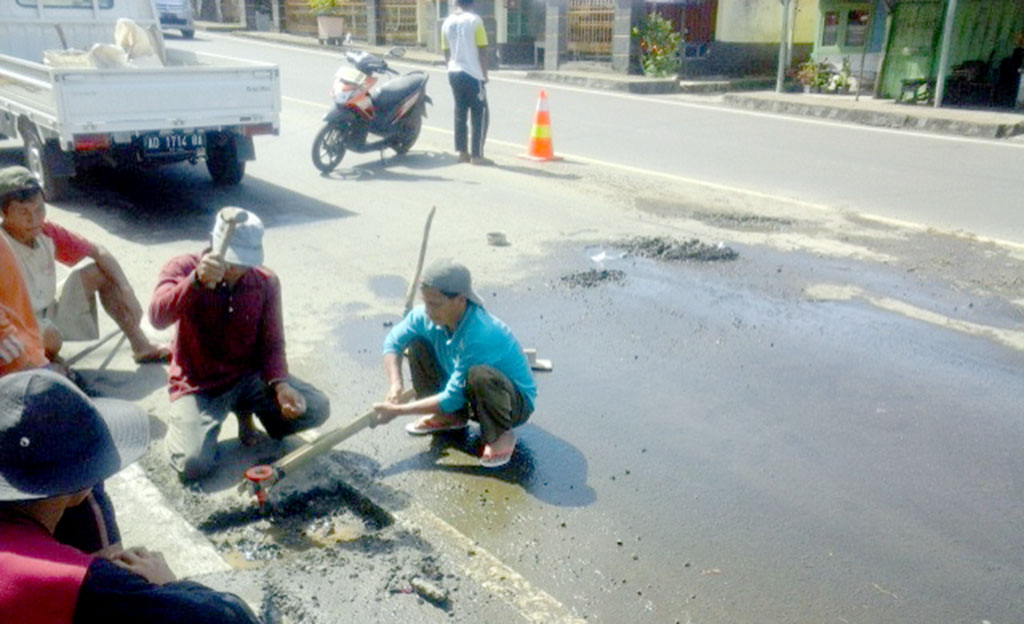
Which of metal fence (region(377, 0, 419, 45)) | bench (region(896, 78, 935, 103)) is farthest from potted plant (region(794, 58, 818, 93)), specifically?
metal fence (region(377, 0, 419, 45))

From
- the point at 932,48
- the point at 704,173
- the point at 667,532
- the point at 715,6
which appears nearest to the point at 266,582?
the point at 667,532

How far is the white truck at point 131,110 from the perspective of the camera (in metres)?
7.85

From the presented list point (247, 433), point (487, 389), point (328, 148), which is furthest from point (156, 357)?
point (328, 148)

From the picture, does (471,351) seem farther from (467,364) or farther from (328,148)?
(328,148)

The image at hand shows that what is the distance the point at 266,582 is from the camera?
3299 millimetres

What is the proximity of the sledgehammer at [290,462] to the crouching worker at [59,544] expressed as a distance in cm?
173

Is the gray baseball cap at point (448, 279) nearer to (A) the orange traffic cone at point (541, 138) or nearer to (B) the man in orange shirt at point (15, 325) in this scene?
(B) the man in orange shirt at point (15, 325)

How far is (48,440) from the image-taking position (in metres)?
1.85

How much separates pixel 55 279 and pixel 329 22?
1087 inches

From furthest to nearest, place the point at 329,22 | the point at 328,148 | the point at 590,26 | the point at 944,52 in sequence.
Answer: the point at 329,22
the point at 590,26
the point at 944,52
the point at 328,148

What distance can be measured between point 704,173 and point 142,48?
659 cm

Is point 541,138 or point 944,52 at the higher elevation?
point 944,52

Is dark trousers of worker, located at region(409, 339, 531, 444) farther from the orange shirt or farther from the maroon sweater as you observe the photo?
the orange shirt

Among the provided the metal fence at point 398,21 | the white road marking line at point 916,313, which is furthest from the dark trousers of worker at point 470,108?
the metal fence at point 398,21
